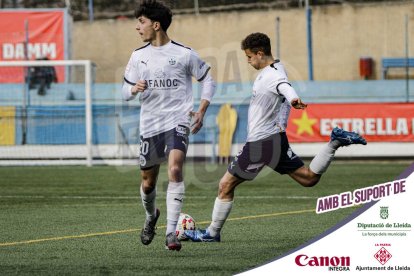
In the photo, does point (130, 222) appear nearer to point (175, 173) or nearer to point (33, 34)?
point (175, 173)

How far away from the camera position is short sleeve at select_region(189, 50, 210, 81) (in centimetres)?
1015

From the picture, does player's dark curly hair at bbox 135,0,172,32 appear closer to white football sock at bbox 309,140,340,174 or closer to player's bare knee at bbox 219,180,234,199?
player's bare knee at bbox 219,180,234,199

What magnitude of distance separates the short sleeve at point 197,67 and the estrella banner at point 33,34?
27.1m

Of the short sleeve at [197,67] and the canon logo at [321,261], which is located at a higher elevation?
the short sleeve at [197,67]

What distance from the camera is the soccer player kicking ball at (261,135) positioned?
405 inches

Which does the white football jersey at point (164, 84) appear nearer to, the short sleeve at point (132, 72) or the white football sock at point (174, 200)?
the short sleeve at point (132, 72)

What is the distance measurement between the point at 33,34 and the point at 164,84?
2799 cm

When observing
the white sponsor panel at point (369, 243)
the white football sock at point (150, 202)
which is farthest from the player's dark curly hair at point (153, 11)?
the white sponsor panel at point (369, 243)

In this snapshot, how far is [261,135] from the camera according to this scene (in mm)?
10375

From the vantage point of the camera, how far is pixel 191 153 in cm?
2700

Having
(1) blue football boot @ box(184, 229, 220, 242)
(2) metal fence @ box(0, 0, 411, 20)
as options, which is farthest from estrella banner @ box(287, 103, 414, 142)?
(1) blue football boot @ box(184, 229, 220, 242)

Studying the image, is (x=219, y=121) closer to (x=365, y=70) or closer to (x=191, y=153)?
(x=191, y=153)

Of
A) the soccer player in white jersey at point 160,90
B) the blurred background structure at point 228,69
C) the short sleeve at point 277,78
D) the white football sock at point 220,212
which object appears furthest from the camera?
the blurred background structure at point 228,69

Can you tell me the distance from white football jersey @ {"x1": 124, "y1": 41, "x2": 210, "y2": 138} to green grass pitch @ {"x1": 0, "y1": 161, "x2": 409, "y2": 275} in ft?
3.76
